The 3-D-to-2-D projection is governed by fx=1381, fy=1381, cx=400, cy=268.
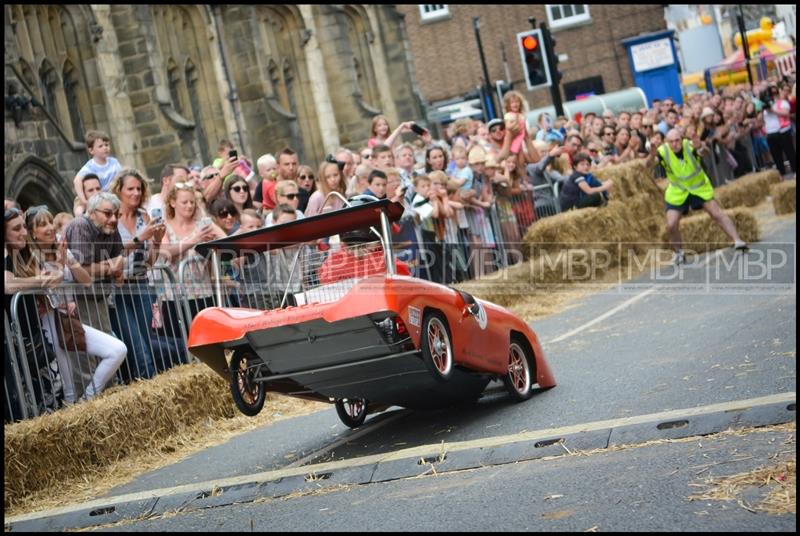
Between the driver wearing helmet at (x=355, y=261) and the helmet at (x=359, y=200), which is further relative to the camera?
the driver wearing helmet at (x=355, y=261)

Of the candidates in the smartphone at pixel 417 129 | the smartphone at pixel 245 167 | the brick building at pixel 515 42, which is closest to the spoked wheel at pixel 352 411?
the smartphone at pixel 417 129

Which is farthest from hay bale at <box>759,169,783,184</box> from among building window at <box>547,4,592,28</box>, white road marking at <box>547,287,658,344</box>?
building window at <box>547,4,592,28</box>

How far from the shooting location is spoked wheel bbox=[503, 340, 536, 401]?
1084 cm

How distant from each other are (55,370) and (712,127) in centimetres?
2184

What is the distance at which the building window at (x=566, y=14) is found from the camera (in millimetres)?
66750

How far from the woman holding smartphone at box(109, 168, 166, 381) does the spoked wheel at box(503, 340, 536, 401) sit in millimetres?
3336

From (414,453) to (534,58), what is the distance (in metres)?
18.5

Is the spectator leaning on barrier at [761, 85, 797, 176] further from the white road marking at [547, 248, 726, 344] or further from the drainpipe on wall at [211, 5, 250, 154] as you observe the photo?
the drainpipe on wall at [211, 5, 250, 154]

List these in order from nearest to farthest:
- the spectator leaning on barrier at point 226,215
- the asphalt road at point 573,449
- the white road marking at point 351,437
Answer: the asphalt road at point 573,449 → the white road marking at point 351,437 → the spectator leaning on barrier at point 226,215

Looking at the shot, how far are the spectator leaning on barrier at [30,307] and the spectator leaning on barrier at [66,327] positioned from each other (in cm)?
9

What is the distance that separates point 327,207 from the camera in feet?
49.5

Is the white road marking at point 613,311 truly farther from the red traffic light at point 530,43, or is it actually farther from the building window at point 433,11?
the building window at point 433,11

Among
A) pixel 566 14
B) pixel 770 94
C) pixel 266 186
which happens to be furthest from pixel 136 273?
pixel 566 14

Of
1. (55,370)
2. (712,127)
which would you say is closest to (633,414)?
(55,370)
